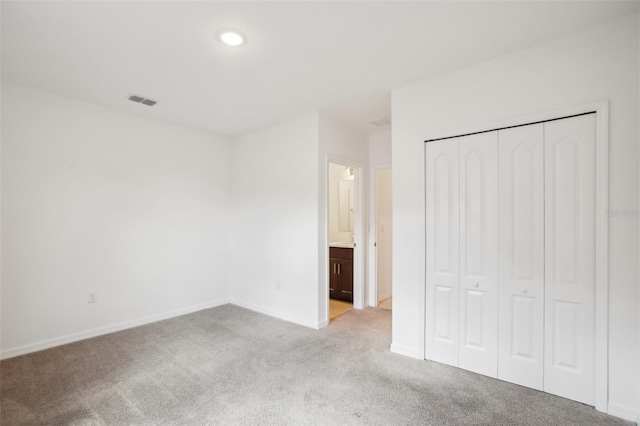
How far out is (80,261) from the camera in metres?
3.41

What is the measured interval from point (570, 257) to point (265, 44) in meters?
2.69

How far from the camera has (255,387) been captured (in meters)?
→ 2.43

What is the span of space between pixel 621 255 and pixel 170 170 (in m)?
4.61

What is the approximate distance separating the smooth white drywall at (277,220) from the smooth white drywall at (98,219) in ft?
1.25

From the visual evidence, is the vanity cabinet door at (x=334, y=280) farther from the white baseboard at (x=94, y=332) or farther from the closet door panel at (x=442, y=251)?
the closet door panel at (x=442, y=251)

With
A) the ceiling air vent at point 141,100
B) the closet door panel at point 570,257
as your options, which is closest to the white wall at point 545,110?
the closet door panel at point 570,257

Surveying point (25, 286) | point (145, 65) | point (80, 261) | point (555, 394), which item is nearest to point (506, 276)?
point (555, 394)

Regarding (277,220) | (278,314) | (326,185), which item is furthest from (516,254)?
(278,314)

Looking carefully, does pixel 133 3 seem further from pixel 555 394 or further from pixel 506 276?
pixel 555 394

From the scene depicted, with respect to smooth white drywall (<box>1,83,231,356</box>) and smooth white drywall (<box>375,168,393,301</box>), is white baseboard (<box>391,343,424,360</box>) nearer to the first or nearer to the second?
smooth white drywall (<box>375,168,393,301</box>)

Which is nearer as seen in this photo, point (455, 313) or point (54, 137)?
point (455, 313)

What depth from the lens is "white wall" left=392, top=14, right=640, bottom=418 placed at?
2.00 m

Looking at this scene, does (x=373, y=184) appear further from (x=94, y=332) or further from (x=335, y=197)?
(x=94, y=332)

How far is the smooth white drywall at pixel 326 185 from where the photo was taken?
12.5 feet
